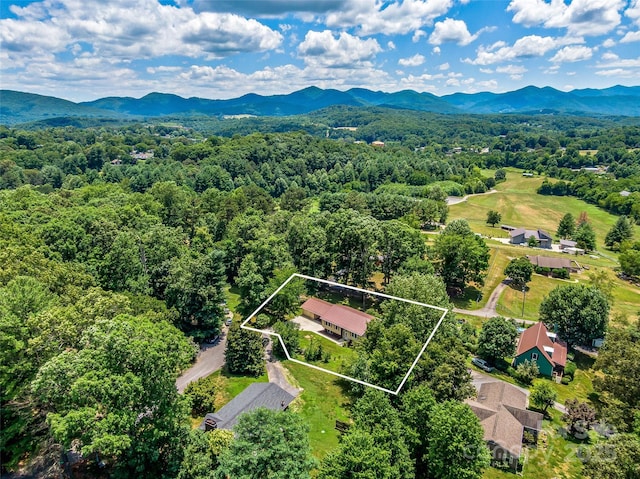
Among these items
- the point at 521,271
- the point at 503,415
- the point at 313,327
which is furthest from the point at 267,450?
the point at 521,271

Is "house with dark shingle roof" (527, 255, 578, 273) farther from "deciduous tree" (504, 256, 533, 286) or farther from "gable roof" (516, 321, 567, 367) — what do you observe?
"gable roof" (516, 321, 567, 367)

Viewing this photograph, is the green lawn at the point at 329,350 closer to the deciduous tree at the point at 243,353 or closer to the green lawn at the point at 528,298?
the deciduous tree at the point at 243,353

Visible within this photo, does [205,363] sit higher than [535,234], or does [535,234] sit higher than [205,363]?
[205,363]

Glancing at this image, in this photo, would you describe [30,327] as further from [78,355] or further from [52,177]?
[52,177]

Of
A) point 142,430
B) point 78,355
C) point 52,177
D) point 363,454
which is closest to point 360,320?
point 363,454

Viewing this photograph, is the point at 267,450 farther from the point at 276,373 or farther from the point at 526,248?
the point at 526,248

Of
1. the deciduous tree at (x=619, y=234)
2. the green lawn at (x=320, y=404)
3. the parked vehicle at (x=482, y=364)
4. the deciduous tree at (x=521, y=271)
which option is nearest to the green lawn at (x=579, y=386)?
the parked vehicle at (x=482, y=364)
